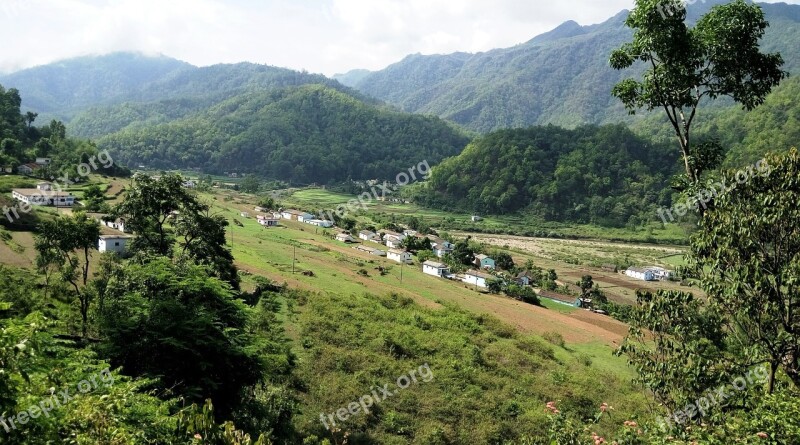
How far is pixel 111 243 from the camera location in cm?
3728

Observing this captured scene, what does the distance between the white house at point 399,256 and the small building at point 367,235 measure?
1176 cm

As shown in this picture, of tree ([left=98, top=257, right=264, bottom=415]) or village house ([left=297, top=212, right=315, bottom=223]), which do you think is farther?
village house ([left=297, top=212, right=315, bottom=223])

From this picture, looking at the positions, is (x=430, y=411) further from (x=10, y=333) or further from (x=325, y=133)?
(x=325, y=133)

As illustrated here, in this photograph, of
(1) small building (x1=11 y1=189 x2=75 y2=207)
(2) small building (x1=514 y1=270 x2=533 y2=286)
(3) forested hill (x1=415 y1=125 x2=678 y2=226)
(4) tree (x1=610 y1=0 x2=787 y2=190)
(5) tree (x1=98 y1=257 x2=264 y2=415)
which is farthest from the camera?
(3) forested hill (x1=415 y1=125 x2=678 y2=226)

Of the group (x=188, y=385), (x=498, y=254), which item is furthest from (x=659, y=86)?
(x=498, y=254)

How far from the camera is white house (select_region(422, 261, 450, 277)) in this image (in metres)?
60.2

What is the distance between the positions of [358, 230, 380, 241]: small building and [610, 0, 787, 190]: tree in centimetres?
6845

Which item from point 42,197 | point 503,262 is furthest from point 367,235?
point 42,197

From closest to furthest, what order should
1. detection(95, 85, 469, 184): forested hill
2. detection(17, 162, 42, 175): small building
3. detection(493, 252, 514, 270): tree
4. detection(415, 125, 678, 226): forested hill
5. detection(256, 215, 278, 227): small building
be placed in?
1. detection(17, 162, 42, 175): small building
2. detection(493, 252, 514, 270): tree
3. detection(256, 215, 278, 227): small building
4. detection(415, 125, 678, 226): forested hill
5. detection(95, 85, 469, 184): forested hill

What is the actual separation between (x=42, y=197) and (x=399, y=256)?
128 ft

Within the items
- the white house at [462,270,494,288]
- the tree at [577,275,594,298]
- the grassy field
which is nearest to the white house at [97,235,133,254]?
the white house at [462,270,494,288]

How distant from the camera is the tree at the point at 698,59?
8.66 m

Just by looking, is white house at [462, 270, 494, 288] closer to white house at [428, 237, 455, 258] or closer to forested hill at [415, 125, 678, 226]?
white house at [428, 237, 455, 258]

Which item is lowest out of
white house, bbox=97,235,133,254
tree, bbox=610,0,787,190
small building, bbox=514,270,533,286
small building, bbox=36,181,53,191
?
small building, bbox=514,270,533,286
